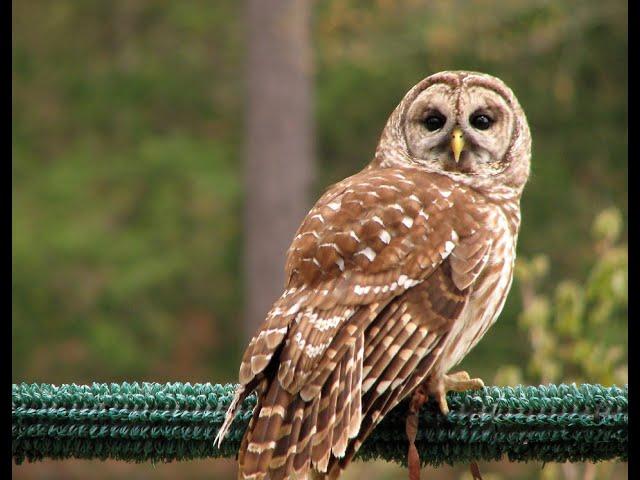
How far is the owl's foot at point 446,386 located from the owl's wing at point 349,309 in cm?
16

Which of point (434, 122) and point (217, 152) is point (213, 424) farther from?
point (217, 152)

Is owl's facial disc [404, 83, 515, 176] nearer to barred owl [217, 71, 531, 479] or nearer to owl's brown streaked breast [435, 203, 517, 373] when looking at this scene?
barred owl [217, 71, 531, 479]

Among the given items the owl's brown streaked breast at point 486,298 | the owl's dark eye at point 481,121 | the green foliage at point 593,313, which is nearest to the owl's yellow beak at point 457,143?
the owl's dark eye at point 481,121

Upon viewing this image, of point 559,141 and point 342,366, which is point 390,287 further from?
point 559,141

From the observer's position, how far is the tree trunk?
33.3 feet

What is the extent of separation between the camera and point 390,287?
3547mm

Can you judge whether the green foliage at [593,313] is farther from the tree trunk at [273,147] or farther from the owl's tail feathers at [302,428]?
the tree trunk at [273,147]

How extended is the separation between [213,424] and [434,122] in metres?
1.62

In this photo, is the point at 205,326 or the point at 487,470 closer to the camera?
the point at 487,470

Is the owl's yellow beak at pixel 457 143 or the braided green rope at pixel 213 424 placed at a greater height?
the owl's yellow beak at pixel 457 143

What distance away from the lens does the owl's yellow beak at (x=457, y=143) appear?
4234 millimetres

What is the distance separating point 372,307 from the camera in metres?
3.50
